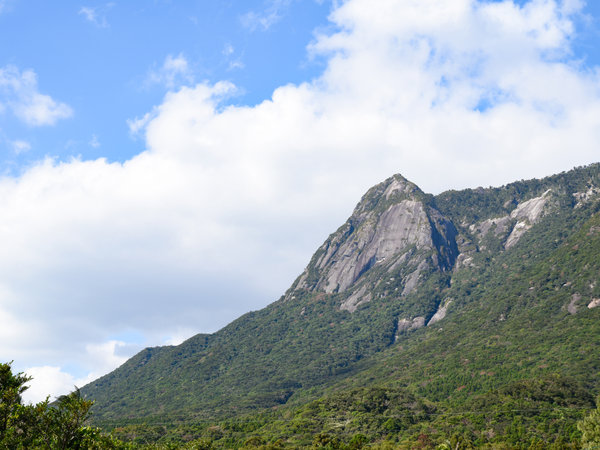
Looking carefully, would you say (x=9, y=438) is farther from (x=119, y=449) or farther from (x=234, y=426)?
(x=234, y=426)

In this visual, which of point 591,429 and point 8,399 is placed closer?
point 8,399

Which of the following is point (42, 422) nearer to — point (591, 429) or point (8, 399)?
point (8, 399)

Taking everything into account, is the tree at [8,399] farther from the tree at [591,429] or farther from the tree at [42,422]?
the tree at [591,429]

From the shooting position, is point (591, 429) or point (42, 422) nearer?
point (42, 422)

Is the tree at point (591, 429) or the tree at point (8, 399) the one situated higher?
the tree at point (8, 399)

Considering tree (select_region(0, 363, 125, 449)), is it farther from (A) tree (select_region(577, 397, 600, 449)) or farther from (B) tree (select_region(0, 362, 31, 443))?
(A) tree (select_region(577, 397, 600, 449))

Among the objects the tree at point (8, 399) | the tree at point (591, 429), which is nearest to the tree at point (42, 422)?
the tree at point (8, 399)

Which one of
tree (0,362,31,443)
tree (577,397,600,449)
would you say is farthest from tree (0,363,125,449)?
tree (577,397,600,449)

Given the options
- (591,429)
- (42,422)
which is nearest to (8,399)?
(42,422)

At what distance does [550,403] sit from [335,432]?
6436 cm

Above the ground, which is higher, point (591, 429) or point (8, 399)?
point (8, 399)

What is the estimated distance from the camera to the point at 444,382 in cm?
19838

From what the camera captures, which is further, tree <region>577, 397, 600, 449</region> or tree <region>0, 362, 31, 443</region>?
tree <region>577, 397, 600, 449</region>

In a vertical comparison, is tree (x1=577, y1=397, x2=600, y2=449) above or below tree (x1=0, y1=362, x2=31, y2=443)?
below
